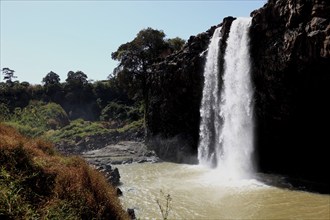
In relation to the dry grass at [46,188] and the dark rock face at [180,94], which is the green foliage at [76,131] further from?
the dry grass at [46,188]

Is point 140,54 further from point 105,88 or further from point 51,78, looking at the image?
point 51,78

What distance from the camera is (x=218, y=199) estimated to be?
1773 centimetres

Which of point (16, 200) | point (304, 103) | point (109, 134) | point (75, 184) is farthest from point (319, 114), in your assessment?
point (109, 134)

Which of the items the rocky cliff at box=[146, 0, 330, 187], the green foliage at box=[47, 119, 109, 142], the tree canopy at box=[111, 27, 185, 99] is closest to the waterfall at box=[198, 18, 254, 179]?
the rocky cliff at box=[146, 0, 330, 187]

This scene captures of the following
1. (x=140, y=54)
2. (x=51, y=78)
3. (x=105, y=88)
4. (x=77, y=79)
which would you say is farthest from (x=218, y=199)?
(x=51, y=78)

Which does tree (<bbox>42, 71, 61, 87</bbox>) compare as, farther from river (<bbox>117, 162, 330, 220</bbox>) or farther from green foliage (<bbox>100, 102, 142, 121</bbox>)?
river (<bbox>117, 162, 330, 220</bbox>)

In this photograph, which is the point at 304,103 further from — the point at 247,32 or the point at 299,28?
the point at 247,32

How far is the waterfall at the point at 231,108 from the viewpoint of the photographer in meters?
26.1

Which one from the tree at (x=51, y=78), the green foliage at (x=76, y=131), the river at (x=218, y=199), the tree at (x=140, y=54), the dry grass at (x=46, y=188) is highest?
the tree at (x=51, y=78)

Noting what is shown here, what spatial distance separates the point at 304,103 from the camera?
22125 millimetres

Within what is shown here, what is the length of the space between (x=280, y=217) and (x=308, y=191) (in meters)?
5.30

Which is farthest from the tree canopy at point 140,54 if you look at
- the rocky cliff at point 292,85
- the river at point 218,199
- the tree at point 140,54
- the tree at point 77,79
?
the tree at point 77,79

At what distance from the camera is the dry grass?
613 cm

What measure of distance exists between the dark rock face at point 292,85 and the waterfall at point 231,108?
37.3 inches
